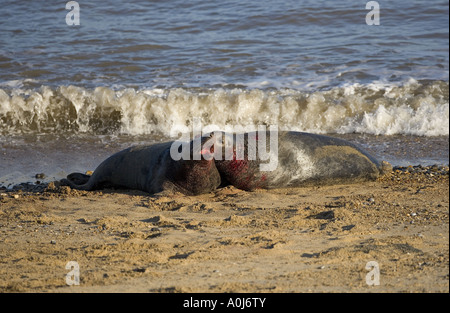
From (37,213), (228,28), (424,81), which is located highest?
(228,28)

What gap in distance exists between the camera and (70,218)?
5.20 metres

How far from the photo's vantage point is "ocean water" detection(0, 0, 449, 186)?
28.1 ft

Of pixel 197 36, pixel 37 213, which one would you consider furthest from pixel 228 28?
pixel 37 213

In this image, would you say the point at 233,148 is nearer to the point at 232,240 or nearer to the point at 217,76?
the point at 232,240

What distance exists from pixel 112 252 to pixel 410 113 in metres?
6.22

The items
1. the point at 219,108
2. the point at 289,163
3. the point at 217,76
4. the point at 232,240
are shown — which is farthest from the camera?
the point at 217,76

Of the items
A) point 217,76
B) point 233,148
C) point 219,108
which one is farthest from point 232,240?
point 217,76

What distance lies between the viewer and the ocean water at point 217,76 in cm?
858

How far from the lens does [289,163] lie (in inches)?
248

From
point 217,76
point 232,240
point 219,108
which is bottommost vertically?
point 232,240

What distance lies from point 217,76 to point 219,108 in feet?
5.11

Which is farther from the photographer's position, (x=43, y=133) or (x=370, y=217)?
(x=43, y=133)

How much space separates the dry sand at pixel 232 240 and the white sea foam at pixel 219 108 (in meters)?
3.03
